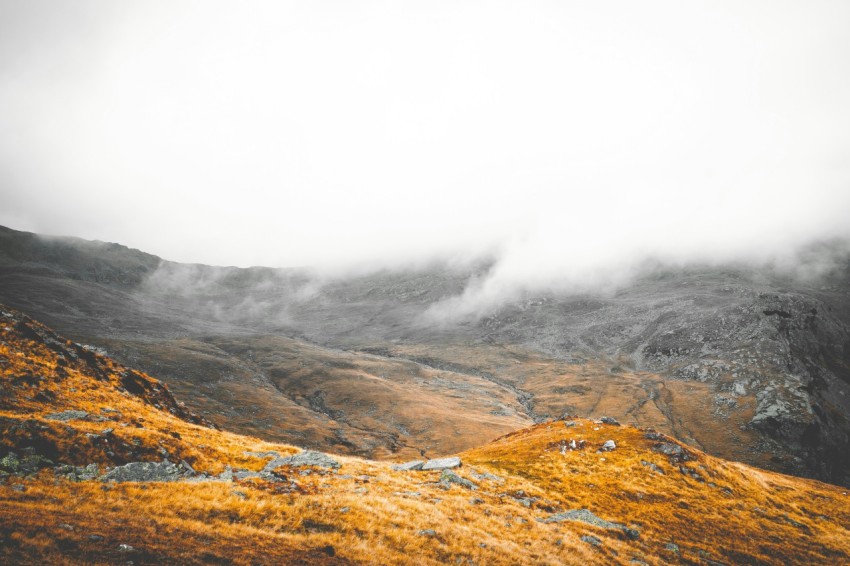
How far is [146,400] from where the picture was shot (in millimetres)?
42344

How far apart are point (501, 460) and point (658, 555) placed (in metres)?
19.6

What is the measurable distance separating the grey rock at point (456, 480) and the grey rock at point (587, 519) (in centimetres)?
655

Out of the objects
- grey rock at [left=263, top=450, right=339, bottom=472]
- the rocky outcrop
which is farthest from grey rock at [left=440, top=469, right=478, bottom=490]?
grey rock at [left=263, top=450, right=339, bottom=472]

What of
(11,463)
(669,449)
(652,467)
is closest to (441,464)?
(652,467)

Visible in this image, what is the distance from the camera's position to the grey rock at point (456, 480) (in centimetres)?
3266

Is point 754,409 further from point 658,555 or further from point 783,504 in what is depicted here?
point 658,555

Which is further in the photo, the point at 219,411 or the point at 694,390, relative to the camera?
the point at 694,390

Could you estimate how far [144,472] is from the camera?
70.2ft

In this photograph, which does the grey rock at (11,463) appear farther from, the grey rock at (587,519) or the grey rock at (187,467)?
the grey rock at (587,519)

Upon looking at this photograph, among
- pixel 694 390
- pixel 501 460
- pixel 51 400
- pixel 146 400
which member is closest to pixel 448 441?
pixel 501 460

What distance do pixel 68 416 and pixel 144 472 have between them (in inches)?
400

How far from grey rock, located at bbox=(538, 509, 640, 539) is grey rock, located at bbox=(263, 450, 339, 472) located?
1634 cm

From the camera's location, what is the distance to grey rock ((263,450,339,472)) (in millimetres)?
29269

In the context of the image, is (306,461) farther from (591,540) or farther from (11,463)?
(591,540)
